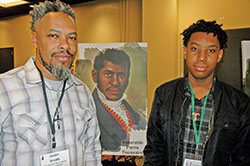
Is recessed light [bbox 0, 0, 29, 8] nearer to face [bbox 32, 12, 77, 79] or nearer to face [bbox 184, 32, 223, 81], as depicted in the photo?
face [bbox 32, 12, 77, 79]

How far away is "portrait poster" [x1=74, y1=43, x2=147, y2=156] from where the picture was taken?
2248 millimetres

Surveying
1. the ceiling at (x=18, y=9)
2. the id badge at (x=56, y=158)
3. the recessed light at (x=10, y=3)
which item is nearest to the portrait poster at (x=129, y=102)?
the id badge at (x=56, y=158)

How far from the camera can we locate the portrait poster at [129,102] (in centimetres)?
225

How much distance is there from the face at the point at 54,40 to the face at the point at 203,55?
821 mm

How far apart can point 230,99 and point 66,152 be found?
1.14 m

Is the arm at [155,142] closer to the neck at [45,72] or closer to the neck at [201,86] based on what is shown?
the neck at [201,86]

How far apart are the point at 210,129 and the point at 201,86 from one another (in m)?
0.31

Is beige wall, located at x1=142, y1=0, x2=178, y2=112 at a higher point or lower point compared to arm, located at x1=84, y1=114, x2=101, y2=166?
higher

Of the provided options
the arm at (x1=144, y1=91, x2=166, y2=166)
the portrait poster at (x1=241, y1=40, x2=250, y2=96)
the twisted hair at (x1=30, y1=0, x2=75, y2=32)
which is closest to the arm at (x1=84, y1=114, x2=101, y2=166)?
the arm at (x1=144, y1=91, x2=166, y2=166)

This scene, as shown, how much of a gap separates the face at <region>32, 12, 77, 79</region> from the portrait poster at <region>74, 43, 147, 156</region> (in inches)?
40.8

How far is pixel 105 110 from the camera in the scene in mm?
2318

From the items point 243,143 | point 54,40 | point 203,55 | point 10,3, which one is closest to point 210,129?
point 243,143

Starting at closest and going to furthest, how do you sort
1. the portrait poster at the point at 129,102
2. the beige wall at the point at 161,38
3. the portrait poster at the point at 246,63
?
the portrait poster at the point at 129,102, the portrait poster at the point at 246,63, the beige wall at the point at 161,38

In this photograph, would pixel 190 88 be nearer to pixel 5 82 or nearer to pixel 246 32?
pixel 5 82
